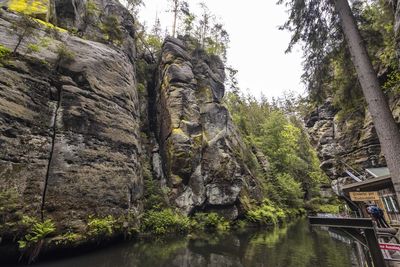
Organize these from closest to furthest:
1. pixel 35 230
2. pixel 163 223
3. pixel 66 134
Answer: pixel 35 230 < pixel 66 134 < pixel 163 223

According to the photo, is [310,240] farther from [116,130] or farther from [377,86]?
[116,130]

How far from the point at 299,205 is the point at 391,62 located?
87.4 feet

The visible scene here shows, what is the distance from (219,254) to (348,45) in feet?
33.2

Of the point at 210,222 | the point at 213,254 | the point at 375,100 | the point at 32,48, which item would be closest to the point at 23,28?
the point at 32,48

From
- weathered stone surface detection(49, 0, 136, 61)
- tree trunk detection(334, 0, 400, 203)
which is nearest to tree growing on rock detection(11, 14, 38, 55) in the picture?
weathered stone surface detection(49, 0, 136, 61)

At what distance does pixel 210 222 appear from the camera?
62.9 feet

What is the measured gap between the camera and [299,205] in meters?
31.1

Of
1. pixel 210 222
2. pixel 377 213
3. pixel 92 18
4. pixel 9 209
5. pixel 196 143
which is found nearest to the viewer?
pixel 9 209

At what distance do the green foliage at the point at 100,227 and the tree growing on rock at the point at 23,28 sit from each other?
8.88 m

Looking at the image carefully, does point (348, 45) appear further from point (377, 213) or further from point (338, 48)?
point (377, 213)

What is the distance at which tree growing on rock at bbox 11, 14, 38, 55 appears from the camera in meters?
11.8

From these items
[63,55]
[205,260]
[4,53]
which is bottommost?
[205,260]

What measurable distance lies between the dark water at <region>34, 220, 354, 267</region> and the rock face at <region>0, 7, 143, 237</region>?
6.44 ft

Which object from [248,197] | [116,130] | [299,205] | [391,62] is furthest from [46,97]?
[299,205]
